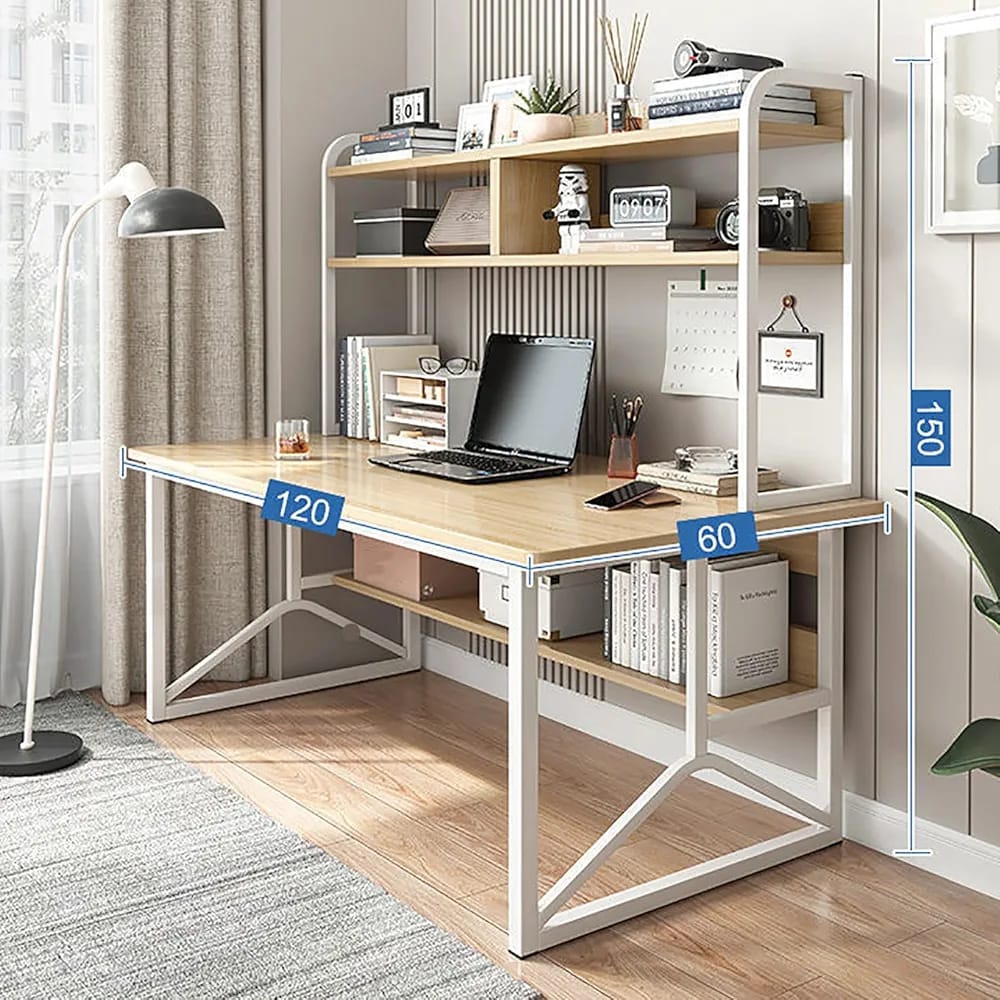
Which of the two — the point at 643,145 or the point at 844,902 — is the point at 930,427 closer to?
the point at 643,145

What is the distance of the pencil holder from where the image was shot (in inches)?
123

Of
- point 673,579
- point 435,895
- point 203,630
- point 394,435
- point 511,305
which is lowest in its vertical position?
point 435,895

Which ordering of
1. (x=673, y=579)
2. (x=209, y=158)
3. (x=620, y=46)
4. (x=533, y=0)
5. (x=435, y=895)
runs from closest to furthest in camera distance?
(x=435, y=895) → (x=673, y=579) → (x=620, y=46) → (x=533, y=0) → (x=209, y=158)

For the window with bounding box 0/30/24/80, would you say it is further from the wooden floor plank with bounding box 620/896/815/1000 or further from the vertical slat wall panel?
the wooden floor plank with bounding box 620/896/815/1000

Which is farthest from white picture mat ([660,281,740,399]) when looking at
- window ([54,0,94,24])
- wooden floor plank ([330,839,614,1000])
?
window ([54,0,94,24])

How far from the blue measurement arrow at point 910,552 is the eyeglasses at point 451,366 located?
1.28 metres

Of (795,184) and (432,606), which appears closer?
(795,184)

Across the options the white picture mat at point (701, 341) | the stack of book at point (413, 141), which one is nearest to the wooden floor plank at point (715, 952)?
the white picture mat at point (701, 341)

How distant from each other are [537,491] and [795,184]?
833mm

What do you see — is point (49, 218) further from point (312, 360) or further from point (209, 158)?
point (312, 360)

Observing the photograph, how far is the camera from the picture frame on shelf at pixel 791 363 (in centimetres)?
296

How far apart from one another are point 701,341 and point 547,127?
1.95ft

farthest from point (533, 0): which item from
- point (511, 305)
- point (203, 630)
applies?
point (203, 630)

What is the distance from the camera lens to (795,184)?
9.69ft
